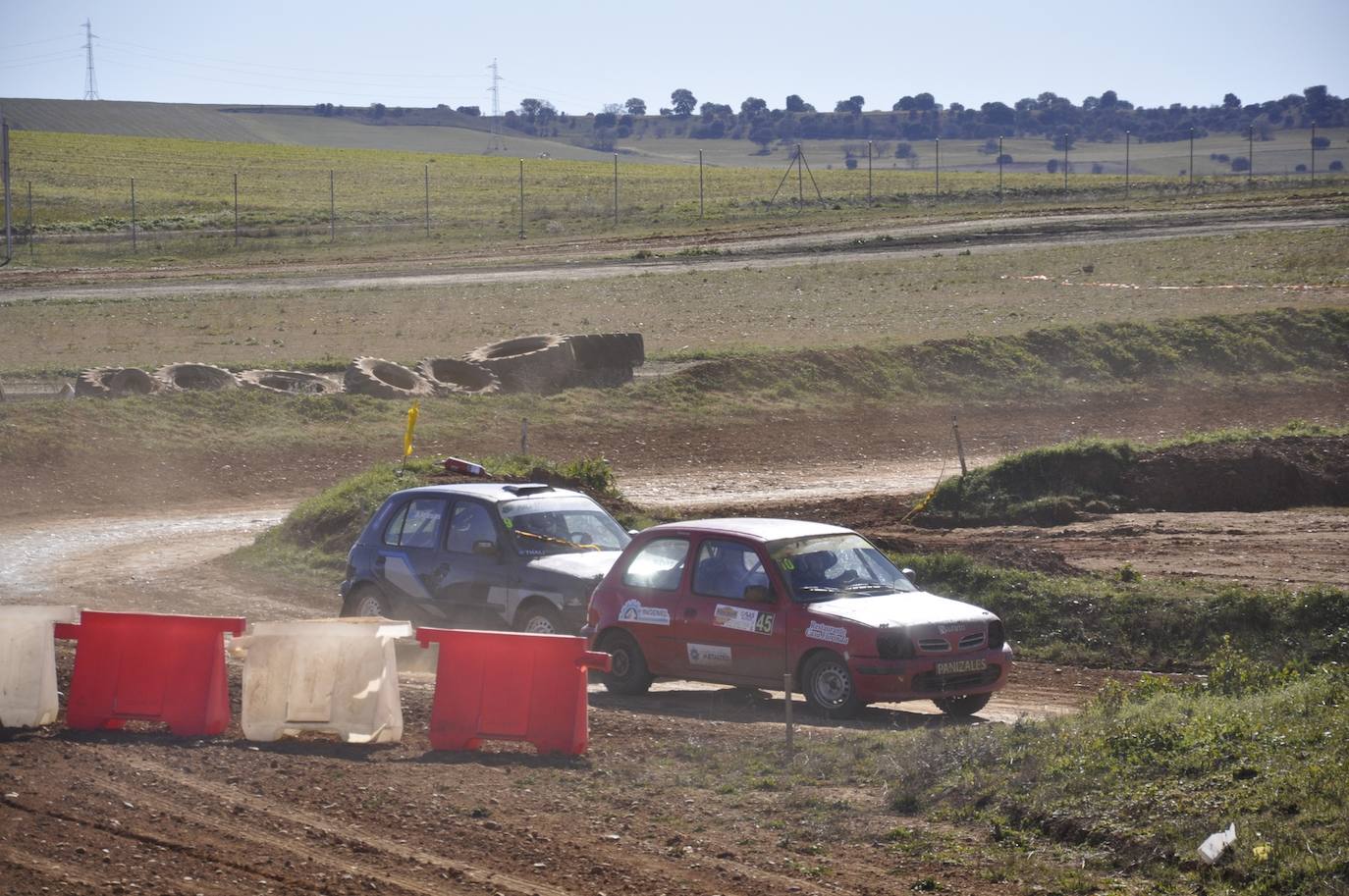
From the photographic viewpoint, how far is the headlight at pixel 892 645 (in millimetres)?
10656

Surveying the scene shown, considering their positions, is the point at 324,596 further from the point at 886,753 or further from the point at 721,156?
the point at 721,156

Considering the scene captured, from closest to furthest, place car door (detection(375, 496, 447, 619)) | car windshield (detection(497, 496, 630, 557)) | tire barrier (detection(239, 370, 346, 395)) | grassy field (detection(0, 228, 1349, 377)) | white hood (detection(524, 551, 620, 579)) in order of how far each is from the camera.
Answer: white hood (detection(524, 551, 620, 579)) < car windshield (detection(497, 496, 630, 557)) < car door (detection(375, 496, 447, 619)) < tire barrier (detection(239, 370, 346, 395)) < grassy field (detection(0, 228, 1349, 377))

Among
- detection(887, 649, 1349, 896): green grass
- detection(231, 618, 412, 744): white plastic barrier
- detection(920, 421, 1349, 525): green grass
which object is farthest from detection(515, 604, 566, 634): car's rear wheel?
detection(920, 421, 1349, 525): green grass

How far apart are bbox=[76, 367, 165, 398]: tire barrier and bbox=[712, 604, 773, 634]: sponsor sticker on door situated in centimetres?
1885

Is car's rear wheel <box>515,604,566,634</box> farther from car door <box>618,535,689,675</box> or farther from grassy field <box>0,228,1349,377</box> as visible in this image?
grassy field <box>0,228,1349,377</box>

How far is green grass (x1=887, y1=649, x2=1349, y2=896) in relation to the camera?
6434 mm

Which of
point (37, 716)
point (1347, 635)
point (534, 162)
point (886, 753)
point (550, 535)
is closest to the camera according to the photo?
point (886, 753)

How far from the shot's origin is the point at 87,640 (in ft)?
33.0

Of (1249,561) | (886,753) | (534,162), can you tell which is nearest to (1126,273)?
(1249,561)

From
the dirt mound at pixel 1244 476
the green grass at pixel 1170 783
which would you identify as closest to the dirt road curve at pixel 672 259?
the dirt mound at pixel 1244 476

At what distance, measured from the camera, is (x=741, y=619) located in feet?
37.7

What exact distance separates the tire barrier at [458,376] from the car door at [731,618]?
17.7 meters

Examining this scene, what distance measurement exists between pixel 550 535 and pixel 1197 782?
7.53 m

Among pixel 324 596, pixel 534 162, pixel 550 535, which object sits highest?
pixel 534 162
